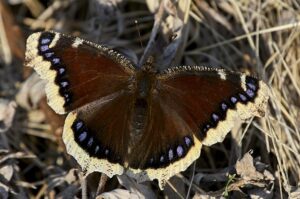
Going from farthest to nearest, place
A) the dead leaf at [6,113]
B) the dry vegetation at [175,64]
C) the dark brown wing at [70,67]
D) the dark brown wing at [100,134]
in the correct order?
1. the dead leaf at [6,113]
2. the dry vegetation at [175,64]
3. the dark brown wing at [70,67]
4. the dark brown wing at [100,134]

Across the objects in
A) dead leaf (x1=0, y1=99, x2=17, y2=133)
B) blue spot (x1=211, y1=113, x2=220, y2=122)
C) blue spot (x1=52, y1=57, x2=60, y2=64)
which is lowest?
dead leaf (x1=0, y1=99, x2=17, y2=133)

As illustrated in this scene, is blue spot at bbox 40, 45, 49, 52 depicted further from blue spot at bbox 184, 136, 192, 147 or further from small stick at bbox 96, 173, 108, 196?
blue spot at bbox 184, 136, 192, 147

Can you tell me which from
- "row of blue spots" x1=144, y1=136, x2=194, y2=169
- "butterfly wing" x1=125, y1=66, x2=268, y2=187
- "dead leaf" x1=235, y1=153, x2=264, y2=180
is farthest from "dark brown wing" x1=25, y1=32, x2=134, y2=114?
"dead leaf" x1=235, y1=153, x2=264, y2=180

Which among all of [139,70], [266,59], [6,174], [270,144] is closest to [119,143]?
[139,70]

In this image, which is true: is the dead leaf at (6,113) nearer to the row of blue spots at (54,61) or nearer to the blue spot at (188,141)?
the row of blue spots at (54,61)

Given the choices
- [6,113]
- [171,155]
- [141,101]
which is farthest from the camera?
[6,113]

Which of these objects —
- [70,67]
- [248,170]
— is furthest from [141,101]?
[248,170]

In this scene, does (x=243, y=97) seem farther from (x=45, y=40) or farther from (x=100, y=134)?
(x=45, y=40)

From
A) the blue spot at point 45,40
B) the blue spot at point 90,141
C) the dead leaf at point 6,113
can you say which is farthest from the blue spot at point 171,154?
the dead leaf at point 6,113
